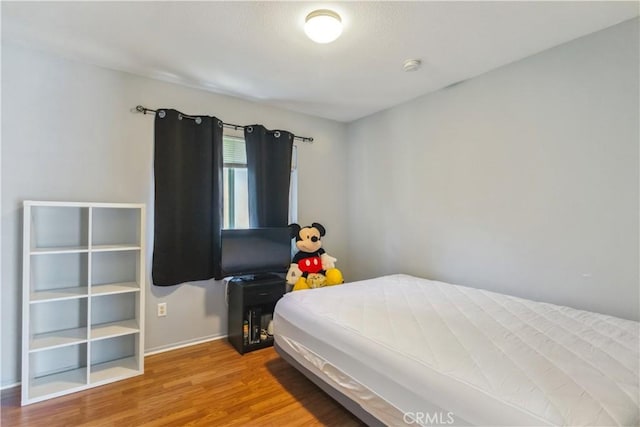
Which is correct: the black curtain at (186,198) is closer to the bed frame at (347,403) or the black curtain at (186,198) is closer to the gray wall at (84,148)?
the gray wall at (84,148)

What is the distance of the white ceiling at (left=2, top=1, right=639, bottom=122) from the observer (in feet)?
5.80

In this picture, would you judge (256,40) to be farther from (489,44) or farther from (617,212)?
(617,212)

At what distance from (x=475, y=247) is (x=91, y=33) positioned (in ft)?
10.8

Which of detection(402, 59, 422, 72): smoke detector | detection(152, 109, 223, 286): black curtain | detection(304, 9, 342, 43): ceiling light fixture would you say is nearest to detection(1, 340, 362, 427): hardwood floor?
detection(152, 109, 223, 286): black curtain

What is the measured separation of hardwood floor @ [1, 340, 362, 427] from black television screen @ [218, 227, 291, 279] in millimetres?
826

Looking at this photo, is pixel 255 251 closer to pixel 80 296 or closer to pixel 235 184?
pixel 235 184

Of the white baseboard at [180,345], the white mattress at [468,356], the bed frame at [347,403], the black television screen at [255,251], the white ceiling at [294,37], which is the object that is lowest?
the white baseboard at [180,345]

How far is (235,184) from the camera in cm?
315

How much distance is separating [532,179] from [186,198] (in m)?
2.82

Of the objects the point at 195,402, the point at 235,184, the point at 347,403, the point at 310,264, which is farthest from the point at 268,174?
the point at 347,403

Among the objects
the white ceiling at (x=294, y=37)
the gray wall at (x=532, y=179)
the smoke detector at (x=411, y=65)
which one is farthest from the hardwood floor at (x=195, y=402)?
the smoke detector at (x=411, y=65)

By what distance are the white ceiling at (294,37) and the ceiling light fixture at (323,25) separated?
0.05 m

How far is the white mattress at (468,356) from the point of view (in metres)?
1.06

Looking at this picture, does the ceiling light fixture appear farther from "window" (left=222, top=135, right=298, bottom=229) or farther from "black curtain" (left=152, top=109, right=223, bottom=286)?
"window" (left=222, top=135, right=298, bottom=229)
